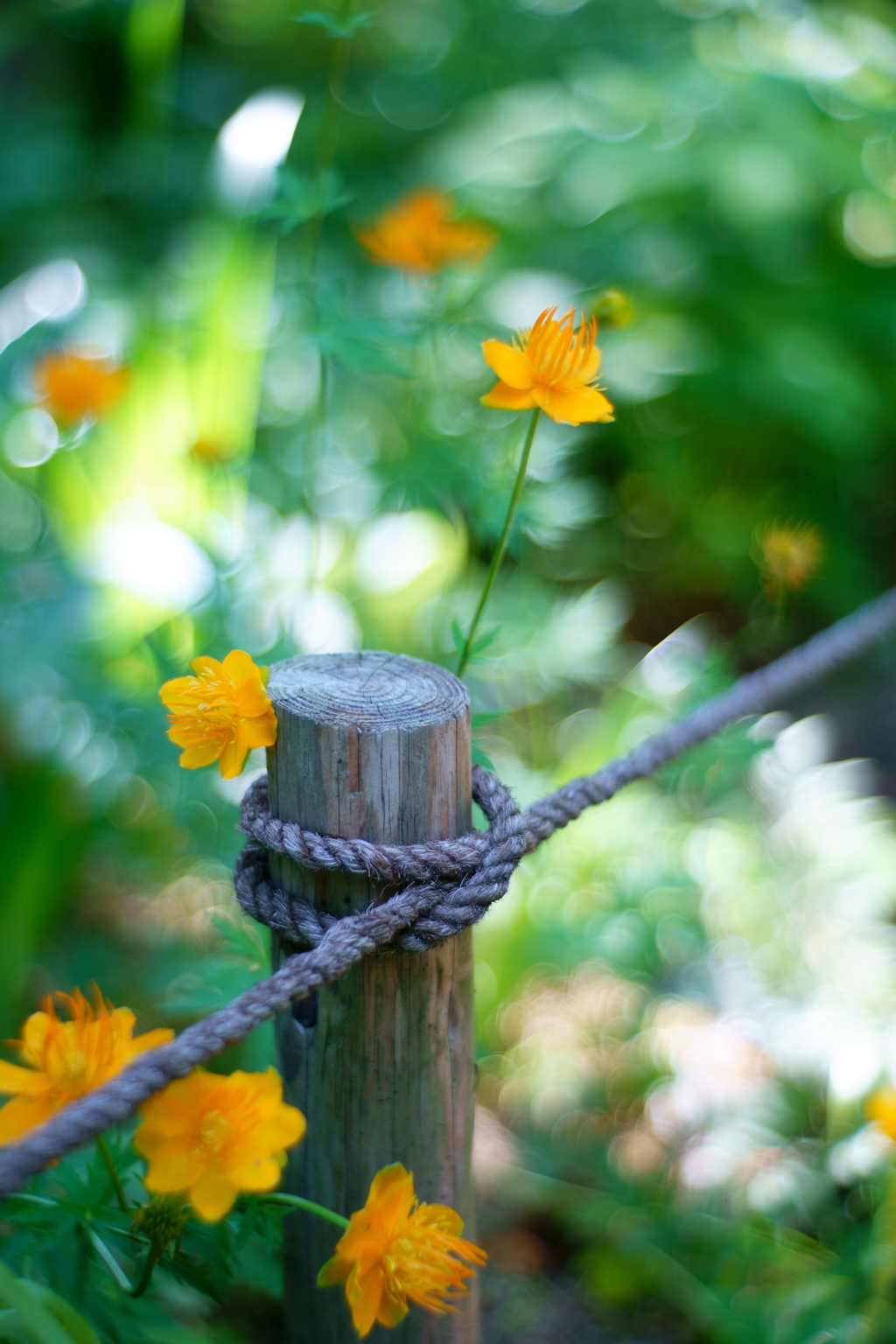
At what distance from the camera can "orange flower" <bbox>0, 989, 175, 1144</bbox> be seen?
23.2 inches

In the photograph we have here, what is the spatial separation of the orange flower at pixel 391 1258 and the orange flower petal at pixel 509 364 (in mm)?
566

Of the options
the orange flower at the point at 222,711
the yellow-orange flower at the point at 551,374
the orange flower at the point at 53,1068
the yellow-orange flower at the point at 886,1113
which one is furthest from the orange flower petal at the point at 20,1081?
the yellow-orange flower at the point at 886,1113

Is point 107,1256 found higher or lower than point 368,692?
lower

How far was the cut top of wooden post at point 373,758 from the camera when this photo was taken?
61cm

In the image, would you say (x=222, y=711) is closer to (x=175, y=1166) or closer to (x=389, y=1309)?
(x=175, y=1166)

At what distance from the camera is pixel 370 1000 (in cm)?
68

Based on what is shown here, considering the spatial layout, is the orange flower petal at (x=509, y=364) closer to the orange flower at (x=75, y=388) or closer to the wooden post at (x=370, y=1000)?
the wooden post at (x=370, y=1000)

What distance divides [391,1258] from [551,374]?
629 mm

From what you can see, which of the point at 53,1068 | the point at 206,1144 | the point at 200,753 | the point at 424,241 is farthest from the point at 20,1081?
the point at 424,241

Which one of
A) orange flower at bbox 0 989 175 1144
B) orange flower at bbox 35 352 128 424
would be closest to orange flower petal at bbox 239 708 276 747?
orange flower at bbox 0 989 175 1144

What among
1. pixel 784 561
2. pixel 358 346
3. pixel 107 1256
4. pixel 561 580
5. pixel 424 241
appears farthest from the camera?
pixel 561 580

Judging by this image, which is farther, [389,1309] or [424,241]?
[424,241]

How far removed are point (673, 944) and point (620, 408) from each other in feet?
4.78

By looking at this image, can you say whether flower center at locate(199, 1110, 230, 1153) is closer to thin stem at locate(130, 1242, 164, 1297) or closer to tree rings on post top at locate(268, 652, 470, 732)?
thin stem at locate(130, 1242, 164, 1297)
